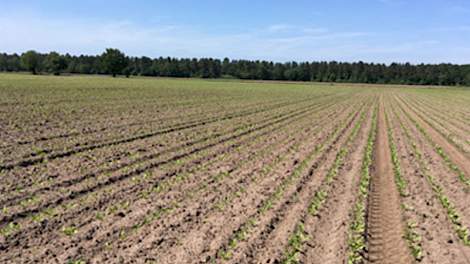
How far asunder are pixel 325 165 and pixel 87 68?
130 meters

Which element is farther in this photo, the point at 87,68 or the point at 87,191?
the point at 87,68

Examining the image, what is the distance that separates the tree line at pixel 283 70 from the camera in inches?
5049

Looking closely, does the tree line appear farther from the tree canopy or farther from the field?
the field

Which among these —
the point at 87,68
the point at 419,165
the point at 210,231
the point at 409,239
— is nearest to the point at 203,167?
the point at 210,231

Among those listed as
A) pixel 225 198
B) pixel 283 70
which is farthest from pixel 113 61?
pixel 225 198

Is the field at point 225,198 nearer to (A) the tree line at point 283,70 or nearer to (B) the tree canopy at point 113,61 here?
(B) the tree canopy at point 113,61

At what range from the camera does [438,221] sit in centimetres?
680

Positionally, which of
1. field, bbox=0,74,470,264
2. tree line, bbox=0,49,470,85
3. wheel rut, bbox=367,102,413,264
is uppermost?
tree line, bbox=0,49,470,85

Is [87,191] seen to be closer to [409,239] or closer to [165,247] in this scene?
[165,247]

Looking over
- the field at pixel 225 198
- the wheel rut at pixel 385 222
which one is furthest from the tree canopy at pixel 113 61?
the wheel rut at pixel 385 222

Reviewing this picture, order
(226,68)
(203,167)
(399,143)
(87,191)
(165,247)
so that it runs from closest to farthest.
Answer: (165,247)
(87,191)
(203,167)
(399,143)
(226,68)

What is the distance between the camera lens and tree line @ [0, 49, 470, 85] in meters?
128

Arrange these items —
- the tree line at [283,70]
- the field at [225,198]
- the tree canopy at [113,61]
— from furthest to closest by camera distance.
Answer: the tree line at [283,70] → the tree canopy at [113,61] → the field at [225,198]

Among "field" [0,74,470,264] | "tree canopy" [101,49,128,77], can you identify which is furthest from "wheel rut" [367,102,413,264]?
"tree canopy" [101,49,128,77]
